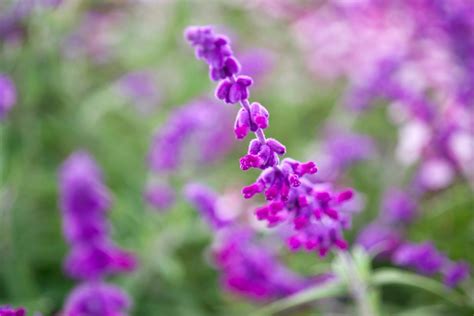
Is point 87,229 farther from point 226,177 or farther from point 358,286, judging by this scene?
point 226,177

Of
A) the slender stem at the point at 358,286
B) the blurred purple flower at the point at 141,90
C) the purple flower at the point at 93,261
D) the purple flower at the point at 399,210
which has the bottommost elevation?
the slender stem at the point at 358,286

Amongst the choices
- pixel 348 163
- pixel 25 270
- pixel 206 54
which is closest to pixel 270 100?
pixel 348 163

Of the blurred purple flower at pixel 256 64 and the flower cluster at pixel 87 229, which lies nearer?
the flower cluster at pixel 87 229

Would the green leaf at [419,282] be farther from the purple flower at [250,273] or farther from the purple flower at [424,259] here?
the purple flower at [250,273]

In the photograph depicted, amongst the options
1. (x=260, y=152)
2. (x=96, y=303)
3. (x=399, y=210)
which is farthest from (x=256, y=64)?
(x=260, y=152)

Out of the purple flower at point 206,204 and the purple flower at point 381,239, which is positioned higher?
the purple flower at point 381,239

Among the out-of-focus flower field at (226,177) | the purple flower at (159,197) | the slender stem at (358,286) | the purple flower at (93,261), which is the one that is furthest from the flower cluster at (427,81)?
the purple flower at (93,261)

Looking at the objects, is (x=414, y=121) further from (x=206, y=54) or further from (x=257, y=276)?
(x=206, y=54)
